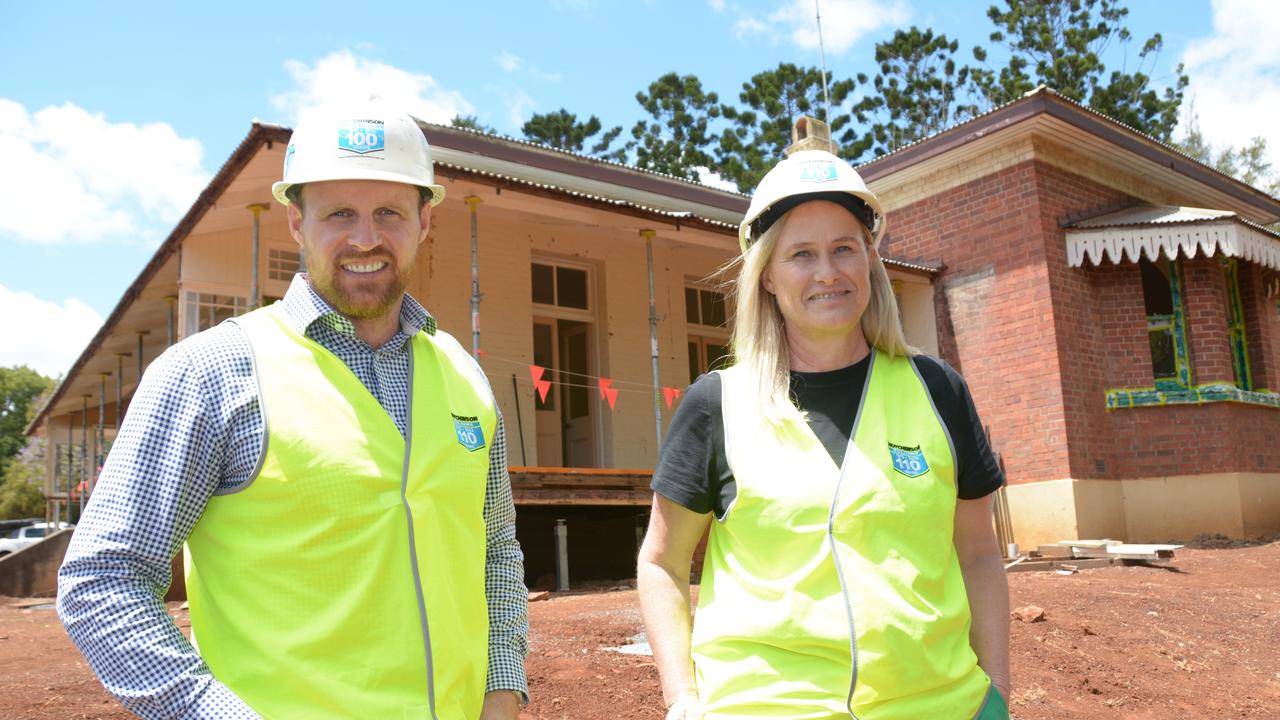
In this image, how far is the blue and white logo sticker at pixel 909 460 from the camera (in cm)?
207

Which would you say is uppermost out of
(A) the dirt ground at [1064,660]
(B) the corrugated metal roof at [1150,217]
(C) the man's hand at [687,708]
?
(B) the corrugated metal roof at [1150,217]

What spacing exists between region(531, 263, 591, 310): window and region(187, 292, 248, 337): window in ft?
12.0

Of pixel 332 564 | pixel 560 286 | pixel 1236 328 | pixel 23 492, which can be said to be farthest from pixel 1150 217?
pixel 23 492

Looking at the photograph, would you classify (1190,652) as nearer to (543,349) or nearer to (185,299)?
(543,349)

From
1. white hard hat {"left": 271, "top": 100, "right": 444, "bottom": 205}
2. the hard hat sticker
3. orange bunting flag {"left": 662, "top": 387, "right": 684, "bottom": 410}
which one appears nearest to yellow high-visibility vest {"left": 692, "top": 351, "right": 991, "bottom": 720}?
the hard hat sticker

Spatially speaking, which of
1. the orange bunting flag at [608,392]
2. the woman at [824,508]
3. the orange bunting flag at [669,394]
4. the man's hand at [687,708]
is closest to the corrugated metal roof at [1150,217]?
the orange bunting flag at [669,394]

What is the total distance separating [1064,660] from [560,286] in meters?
8.94

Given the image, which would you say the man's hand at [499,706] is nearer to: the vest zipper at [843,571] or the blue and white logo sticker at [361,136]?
the vest zipper at [843,571]

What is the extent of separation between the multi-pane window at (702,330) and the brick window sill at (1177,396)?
5.47m

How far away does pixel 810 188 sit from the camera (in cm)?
221

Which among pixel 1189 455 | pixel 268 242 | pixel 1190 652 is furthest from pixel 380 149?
pixel 1189 455

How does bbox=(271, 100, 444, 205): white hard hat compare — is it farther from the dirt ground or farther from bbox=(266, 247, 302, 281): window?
bbox=(266, 247, 302, 281): window

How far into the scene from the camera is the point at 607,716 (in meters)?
4.82

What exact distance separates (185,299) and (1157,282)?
13520mm
